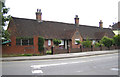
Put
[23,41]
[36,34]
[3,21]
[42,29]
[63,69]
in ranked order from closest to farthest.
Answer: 1. [63,69]
2. [3,21]
3. [23,41]
4. [36,34]
5. [42,29]

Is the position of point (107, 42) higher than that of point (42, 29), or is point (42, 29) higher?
point (42, 29)

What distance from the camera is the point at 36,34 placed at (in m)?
28.0

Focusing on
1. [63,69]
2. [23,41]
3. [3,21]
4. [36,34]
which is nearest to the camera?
[63,69]

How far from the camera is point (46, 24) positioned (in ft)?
108

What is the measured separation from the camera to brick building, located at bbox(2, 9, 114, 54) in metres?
20.7

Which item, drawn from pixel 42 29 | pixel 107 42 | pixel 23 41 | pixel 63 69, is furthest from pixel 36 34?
pixel 63 69

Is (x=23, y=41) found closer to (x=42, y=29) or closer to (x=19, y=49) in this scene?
(x=19, y=49)

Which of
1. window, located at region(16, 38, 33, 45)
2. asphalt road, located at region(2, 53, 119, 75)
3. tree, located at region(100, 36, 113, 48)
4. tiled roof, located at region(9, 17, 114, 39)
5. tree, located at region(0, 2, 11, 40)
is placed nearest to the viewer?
asphalt road, located at region(2, 53, 119, 75)

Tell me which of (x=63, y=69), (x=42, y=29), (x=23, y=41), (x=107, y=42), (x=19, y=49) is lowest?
(x=63, y=69)

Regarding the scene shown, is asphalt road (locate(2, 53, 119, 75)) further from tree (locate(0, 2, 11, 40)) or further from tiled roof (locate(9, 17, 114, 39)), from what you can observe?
tiled roof (locate(9, 17, 114, 39))

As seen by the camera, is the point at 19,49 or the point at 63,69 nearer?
the point at 63,69

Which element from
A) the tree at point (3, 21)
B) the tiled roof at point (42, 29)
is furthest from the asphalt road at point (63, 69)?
the tiled roof at point (42, 29)

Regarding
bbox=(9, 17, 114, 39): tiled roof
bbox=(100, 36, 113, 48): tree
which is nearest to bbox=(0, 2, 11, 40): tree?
bbox=(9, 17, 114, 39): tiled roof

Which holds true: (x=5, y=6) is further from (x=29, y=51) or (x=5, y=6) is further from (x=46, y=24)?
(x=46, y=24)
